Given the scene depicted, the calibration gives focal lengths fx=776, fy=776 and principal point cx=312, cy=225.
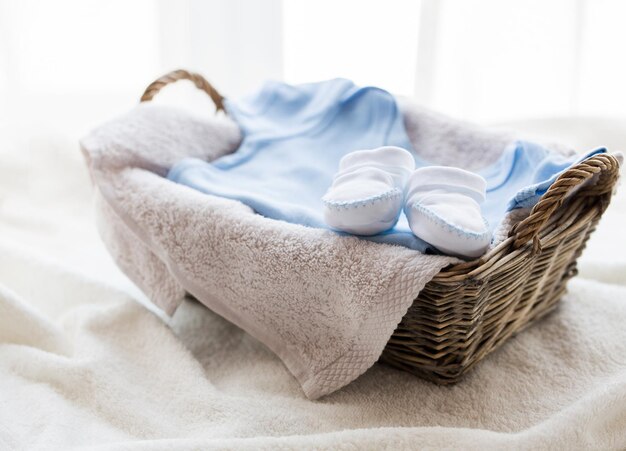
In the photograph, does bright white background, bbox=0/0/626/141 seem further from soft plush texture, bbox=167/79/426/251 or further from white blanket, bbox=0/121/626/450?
white blanket, bbox=0/121/626/450

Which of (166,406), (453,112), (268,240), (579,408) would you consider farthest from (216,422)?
(453,112)

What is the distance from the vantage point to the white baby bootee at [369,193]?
2.86ft

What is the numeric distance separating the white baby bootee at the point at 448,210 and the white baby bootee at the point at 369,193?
2cm

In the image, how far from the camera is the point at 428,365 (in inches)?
38.2

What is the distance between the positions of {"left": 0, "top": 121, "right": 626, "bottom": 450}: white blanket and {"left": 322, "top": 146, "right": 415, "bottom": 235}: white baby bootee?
0.23 metres

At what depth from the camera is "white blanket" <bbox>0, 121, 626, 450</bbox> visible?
86 cm

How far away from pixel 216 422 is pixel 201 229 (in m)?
0.25

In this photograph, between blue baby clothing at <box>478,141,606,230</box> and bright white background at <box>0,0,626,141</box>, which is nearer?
blue baby clothing at <box>478,141,606,230</box>

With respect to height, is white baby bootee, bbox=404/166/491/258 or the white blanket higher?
white baby bootee, bbox=404/166/491/258

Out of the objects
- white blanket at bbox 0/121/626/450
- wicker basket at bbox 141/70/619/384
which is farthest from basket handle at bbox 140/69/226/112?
wicker basket at bbox 141/70/619/384

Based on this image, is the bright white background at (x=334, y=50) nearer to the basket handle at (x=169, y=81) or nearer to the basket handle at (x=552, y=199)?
the basket handle at (x=169, y=81)

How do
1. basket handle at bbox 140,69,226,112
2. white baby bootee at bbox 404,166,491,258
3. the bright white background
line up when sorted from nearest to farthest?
1. white baby bootee at bbox 404,166,491,258
2. basket handle at bbox 140,69,226,112
3. the bright white background

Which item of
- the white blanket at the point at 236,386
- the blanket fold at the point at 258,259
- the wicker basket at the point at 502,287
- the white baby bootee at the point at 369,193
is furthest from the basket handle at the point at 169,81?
the wicker basket at the point at 502,287

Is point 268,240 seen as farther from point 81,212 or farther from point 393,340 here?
point 81,212
